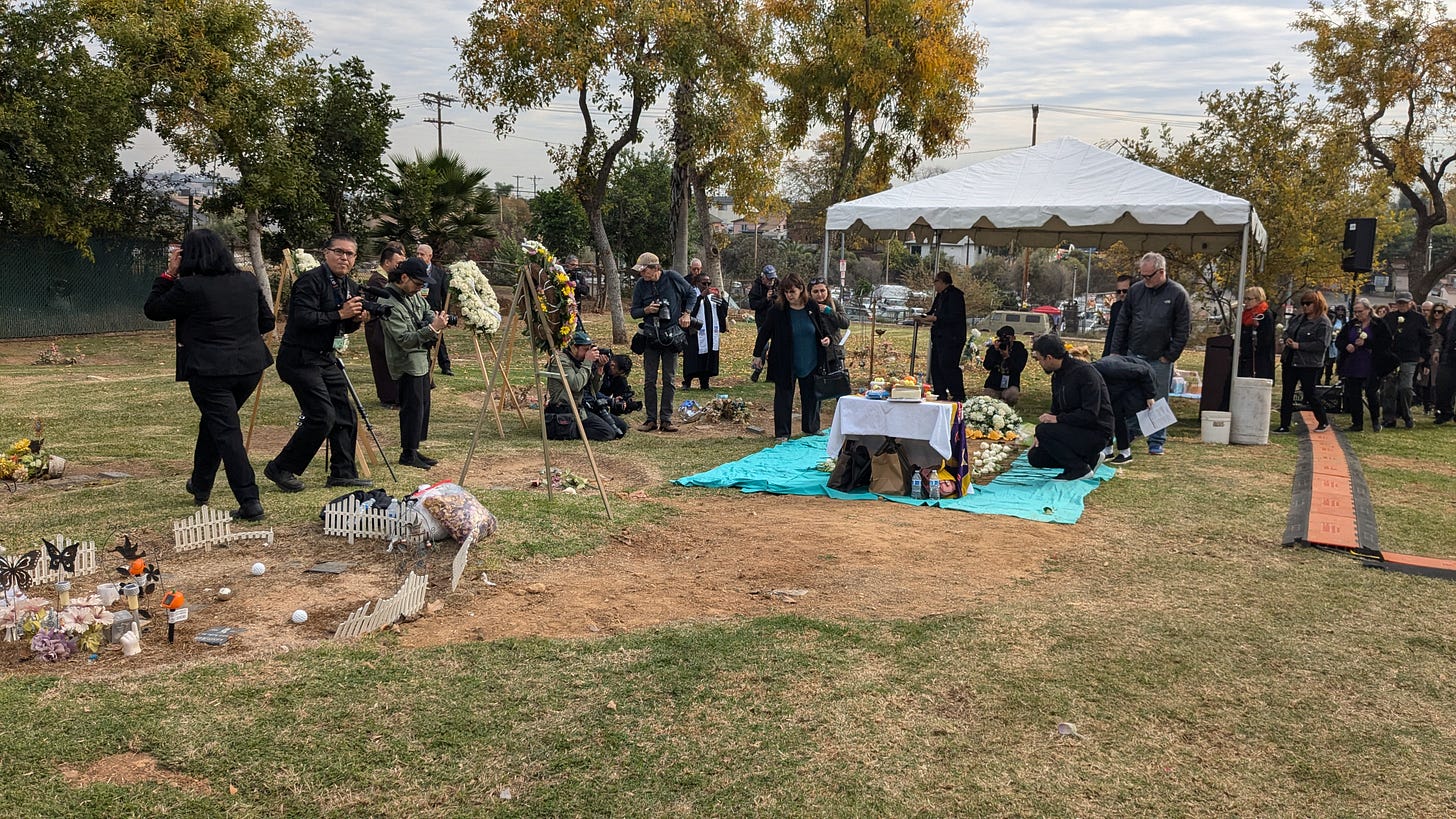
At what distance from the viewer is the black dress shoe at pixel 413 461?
8180 millimetres

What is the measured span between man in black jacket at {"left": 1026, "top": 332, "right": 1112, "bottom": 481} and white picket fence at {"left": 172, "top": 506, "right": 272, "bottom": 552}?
20.7 ft

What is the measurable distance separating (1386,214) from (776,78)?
12902 millimetres

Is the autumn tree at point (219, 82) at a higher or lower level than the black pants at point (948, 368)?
higher

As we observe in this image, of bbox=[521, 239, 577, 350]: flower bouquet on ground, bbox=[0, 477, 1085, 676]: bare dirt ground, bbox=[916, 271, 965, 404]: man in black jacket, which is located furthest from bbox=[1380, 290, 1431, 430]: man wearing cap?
bbox=[521, 239, 577, 350]: flower bouquet on ground

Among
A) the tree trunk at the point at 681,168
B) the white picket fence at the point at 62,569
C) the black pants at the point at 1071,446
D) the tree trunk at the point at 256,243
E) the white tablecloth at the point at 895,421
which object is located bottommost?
the white picket fence at the point at 62,569

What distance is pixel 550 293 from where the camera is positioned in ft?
22.7

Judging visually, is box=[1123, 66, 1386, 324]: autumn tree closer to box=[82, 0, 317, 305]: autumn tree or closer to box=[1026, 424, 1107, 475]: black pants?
box=[1026, 424, 1107, 475]: black pants

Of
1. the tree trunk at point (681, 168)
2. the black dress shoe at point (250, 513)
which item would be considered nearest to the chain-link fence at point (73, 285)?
the tree trunk at point (681, 168)

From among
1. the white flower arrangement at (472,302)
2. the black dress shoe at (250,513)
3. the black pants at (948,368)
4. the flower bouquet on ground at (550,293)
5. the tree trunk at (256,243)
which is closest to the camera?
the black dress shoe at (250,513)

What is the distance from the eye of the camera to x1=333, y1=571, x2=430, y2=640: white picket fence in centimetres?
465

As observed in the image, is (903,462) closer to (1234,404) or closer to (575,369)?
(575,369)

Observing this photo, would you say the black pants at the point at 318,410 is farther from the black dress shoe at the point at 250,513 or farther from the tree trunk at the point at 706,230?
the tree trunk at the point at 706,230

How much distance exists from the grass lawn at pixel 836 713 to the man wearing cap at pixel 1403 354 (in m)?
7.83

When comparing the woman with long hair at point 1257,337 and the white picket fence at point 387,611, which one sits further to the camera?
the woman with long hair at point 1257,337
